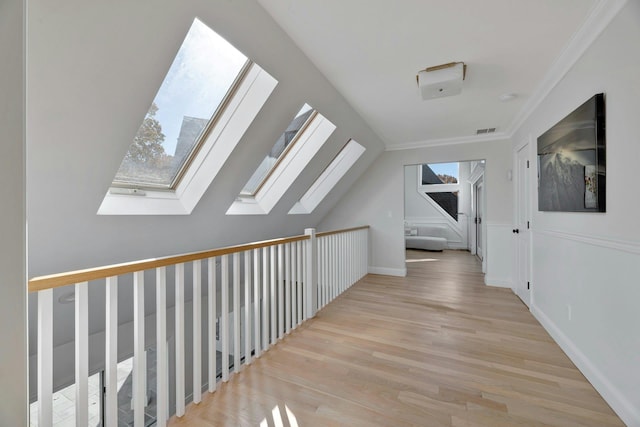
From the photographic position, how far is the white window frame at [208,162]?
2.05 meters

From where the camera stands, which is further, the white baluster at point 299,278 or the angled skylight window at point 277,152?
the angled skylight window at point 277,152

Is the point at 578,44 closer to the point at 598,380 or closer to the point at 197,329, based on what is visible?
the point at 598,380

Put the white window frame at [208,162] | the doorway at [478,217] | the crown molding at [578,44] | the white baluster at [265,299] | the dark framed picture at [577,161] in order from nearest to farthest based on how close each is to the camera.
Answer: the crown molding at [578,44], the dark framed picture at [577,161], the white window frame at [208,162], the white baluster at [265,299], the doorway at [478,217]


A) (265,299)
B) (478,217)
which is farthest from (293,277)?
(478,217)

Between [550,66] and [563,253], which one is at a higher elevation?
[550,66]

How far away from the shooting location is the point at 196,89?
78.3 inches

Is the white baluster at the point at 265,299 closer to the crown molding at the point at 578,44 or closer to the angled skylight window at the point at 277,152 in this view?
the angled skylight window at the point at 277,152

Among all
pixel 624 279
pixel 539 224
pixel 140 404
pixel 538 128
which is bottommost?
pixel 140 404

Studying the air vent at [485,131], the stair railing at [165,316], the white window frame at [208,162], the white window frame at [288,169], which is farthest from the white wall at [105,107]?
the air vent at [485,131]

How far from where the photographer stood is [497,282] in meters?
3.98

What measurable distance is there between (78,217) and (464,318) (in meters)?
3.42

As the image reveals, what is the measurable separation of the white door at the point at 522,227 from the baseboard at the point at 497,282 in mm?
381

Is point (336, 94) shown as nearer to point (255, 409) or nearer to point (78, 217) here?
point (78, 217)

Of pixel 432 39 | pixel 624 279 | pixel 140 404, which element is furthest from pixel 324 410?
pixel 432 39
